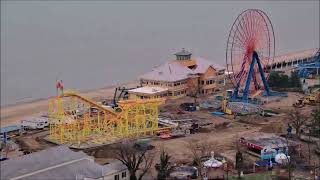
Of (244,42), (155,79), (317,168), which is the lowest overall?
(317,168)

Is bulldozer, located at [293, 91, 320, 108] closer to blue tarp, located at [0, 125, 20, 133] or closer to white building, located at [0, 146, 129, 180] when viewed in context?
blue tarp, located at [0, 125, 20, 133]

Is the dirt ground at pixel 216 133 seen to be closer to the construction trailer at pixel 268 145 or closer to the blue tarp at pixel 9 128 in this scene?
the construction trailer at pixel 268 145

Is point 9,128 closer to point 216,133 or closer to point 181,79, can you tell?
point 216,133

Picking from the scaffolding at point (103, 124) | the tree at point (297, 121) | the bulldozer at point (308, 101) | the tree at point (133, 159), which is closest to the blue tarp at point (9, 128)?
the scaffolding at point (103, 124)

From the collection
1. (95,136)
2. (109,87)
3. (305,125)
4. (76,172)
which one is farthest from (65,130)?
(109,87)

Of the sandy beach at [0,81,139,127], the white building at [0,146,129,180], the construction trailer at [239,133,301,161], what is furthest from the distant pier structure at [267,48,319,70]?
the white building at [0,146,129,180]

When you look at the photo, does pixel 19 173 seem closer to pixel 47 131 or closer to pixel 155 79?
pixel 47 131
